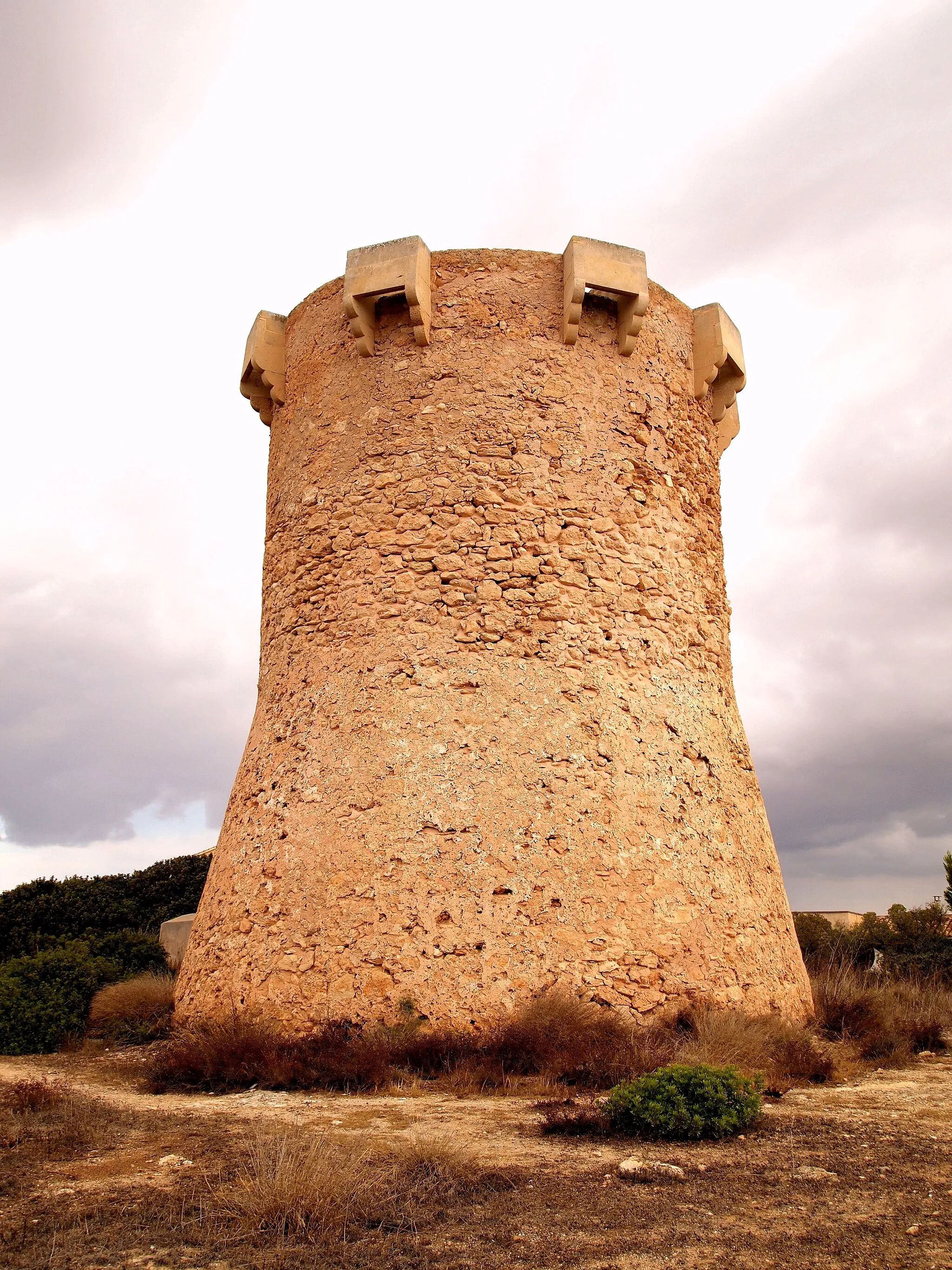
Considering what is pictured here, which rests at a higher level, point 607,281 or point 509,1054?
point 607,281

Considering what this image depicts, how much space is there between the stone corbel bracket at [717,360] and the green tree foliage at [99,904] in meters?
11.2

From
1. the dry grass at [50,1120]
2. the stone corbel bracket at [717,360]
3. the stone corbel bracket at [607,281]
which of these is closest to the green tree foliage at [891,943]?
the stone corbel bracket at [717,360]

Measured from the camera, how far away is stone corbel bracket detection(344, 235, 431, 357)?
8.59 metres

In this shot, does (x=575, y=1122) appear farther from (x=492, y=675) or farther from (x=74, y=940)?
(x=74, y=940)

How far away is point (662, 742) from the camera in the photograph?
7.91m

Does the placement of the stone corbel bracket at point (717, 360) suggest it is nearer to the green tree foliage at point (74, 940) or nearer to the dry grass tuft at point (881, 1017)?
the dry grass tuft at point (881, 1017)

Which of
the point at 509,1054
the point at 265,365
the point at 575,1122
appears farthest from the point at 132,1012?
the point at 265,365

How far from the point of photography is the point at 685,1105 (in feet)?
15.4

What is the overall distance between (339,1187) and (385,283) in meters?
7.32

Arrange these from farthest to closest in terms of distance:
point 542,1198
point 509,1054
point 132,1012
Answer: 1. point 132,1012
2. point 509,1054
3. point 542,1198

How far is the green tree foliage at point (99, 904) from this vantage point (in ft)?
49.2

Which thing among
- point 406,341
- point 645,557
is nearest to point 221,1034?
point 645,557

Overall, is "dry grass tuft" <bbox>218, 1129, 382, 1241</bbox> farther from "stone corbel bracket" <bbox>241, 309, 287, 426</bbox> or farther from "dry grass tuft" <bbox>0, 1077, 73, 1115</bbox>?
"stone corbel bracket" <bbox>241, 309, 287, 426</bbox>

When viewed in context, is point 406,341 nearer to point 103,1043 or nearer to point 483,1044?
point 483,1044
